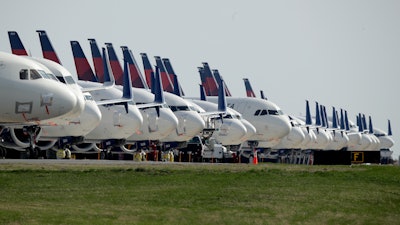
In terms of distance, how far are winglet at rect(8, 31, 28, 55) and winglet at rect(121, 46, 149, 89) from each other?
84.7 ft

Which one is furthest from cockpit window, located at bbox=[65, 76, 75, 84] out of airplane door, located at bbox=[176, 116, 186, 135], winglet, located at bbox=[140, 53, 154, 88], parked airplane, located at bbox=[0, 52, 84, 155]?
winglet, located at bbox=[140, 53, 154, 88]

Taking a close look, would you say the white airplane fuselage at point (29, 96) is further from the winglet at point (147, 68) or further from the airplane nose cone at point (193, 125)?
the winglet at point (147, 68)

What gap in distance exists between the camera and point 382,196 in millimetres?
39500

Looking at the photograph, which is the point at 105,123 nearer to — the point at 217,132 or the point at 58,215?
the point at 217,132

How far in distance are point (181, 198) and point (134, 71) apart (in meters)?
68.3

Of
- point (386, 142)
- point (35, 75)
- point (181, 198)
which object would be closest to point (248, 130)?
point (35, 75)

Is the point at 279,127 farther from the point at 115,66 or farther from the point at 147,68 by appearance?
the point at 115,66

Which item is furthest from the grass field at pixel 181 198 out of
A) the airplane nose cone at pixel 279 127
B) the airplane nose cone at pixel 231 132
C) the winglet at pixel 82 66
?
the airplane nose cone at pixel 279 127

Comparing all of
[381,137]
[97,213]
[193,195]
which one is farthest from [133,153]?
[381,137]

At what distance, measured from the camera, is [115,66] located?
10012 cm

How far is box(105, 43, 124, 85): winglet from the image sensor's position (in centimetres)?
9962

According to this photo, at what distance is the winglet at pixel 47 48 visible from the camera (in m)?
83.1

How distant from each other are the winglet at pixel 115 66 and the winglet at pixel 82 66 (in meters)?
8.10

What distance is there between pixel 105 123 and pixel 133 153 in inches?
256
